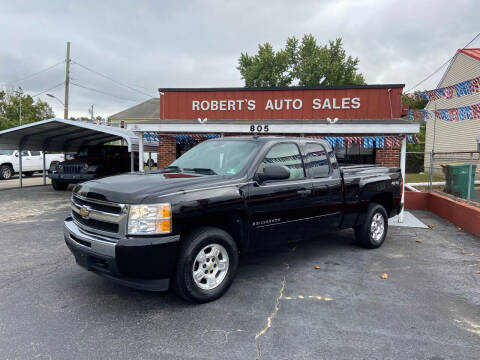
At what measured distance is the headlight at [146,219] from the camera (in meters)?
3.36

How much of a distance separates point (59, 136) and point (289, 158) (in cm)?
1357

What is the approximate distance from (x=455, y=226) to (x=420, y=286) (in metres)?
4.75

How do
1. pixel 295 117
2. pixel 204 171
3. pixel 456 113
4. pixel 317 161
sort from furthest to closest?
1. pixel 295 117
2. pixel 456 113
3. pixel 317 161
4. pixel 204 171

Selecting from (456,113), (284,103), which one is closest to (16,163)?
(284,103)

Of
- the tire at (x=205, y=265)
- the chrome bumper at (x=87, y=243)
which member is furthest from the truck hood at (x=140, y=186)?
the tire at (x=205, y=265)

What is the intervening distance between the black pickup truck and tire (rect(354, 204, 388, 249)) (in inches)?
24.0

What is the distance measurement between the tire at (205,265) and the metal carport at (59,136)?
6836 mm

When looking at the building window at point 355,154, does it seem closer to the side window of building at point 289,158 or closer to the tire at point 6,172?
the side window of building at point 289,158

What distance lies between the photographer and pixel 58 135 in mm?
14891

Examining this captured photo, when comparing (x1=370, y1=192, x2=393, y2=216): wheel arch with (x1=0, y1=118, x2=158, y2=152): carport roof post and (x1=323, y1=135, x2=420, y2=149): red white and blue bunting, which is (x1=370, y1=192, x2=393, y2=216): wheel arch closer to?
(x1=323, y1=135, x2=420, y2=149): red white and blue bunting

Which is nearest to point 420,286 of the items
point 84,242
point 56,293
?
point 84,242

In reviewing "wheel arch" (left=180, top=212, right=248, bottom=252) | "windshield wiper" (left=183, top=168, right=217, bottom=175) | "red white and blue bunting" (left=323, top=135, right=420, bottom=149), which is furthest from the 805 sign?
"wheel arch" (left=180, top=212, right=248, bottom=252)

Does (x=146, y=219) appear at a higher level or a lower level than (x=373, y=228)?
higher

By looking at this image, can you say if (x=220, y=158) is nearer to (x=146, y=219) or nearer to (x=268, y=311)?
(x=146, y=219)
